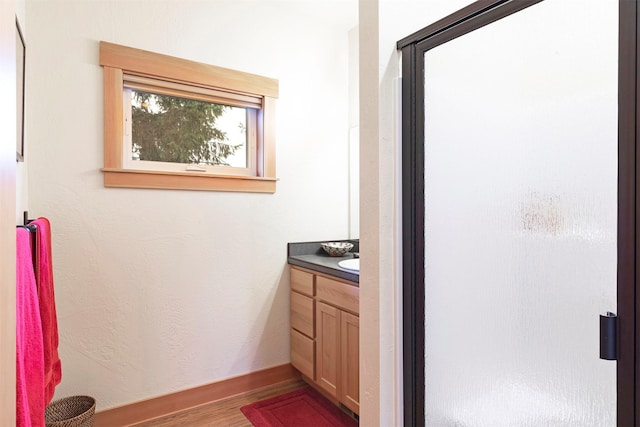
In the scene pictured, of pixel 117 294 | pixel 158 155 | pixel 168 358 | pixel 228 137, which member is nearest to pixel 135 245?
pixel 117 294

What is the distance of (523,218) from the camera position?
3.50ft

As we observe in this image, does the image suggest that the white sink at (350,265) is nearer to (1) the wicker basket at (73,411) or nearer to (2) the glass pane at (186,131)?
(2) the glass pane at (186,131)

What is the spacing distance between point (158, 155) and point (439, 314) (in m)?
1.77

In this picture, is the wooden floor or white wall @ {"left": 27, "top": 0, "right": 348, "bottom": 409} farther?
the wooden floor

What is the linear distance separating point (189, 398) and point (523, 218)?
206cm

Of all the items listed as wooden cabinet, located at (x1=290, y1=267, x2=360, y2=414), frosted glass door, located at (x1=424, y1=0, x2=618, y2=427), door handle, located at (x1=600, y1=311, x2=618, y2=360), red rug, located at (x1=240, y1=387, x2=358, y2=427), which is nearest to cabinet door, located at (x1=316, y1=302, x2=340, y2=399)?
wooden cabinet, located at (x1=290, y1=267, x2=360, y2=414)

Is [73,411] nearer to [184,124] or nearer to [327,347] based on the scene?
[327,347]

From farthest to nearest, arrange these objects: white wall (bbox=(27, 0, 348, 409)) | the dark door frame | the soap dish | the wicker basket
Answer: the soap dish → white wall (bbox=(27, 0, 348, 409)) → the wicker basket → the dark door frame

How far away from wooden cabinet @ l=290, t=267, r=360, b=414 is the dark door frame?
2.18 ft

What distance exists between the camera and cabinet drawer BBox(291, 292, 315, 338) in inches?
93.1

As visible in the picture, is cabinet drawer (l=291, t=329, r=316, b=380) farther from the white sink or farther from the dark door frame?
the dark door frame

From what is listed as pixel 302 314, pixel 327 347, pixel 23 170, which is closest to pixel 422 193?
pixel 327 347

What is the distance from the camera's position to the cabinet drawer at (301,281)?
7.72 ft

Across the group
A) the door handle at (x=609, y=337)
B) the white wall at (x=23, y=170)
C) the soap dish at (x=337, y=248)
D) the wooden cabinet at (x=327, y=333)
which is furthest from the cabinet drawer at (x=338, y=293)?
the white wall at (x=23, y=170)
